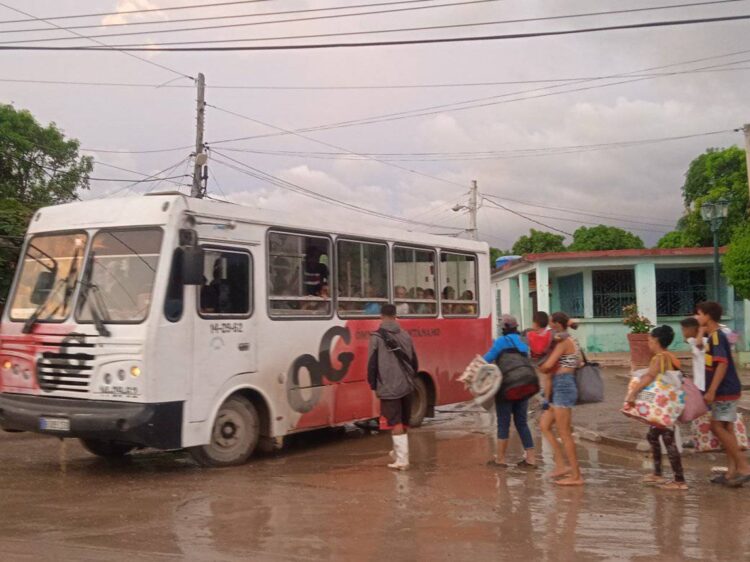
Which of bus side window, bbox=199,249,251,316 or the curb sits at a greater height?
bus side window, bbox=199,249,251,316

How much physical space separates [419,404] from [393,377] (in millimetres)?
3531

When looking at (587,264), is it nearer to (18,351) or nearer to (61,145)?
(61,145)

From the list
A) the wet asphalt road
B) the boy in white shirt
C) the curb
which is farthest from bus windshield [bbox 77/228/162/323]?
the curb

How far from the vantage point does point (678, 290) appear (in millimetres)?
28375

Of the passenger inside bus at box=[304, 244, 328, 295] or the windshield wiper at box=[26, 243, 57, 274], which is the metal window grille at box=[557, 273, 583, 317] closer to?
the passenger inside bus at box=[304, 244, 328, 295]

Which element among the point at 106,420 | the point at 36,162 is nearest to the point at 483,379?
the point at 106,420

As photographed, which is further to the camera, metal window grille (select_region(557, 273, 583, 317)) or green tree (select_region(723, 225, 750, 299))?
metal window grille (select_region(557, 273, 583, 317))

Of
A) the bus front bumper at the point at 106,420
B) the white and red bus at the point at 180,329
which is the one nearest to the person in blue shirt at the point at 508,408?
the white and red bus at the point at 180,329

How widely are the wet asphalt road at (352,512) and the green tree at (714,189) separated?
2829 centimetres

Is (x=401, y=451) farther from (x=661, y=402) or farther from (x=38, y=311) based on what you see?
(x=38, y=311)

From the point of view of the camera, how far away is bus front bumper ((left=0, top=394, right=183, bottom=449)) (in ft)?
24.3

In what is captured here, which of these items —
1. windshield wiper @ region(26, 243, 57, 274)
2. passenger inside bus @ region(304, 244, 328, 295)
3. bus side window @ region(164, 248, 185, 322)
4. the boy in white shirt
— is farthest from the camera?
passenger inside bus @ region(304, 244, 328, 295)

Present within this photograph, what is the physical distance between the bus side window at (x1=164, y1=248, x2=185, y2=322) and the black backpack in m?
3.44

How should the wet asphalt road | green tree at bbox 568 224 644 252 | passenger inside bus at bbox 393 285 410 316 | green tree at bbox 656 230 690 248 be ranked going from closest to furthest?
the wet asphalt road → passenger inside bus at bbox 393 285 410 316 → green tree at bbox 656 230 690 248 → green tree at bbox 568 224 644 252
